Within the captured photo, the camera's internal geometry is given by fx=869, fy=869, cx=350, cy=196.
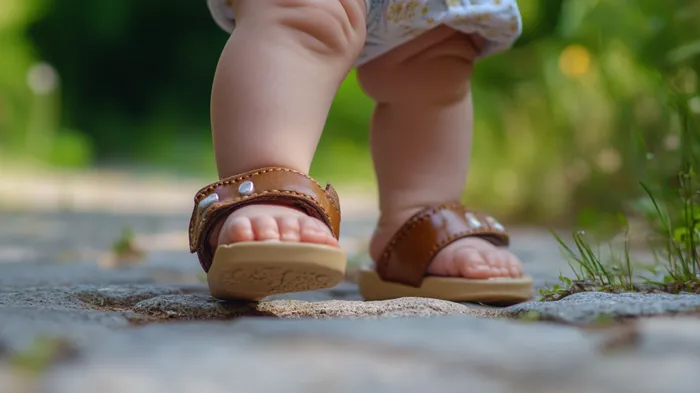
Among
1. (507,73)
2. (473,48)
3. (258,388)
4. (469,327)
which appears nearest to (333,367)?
(258,388)

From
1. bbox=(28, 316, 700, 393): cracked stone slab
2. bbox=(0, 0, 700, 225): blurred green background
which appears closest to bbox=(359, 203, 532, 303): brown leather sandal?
bbox=(0, 0, 700, 225): blurred green background

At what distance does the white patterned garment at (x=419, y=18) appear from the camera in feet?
4.43

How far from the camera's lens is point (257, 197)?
3.47 feet

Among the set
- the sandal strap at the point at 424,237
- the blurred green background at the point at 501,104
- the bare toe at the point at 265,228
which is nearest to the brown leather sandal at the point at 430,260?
the sandal strap at the point at 424,237

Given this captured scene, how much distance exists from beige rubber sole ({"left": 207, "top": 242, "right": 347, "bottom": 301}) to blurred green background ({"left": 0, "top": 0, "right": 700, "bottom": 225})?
1.91 feet

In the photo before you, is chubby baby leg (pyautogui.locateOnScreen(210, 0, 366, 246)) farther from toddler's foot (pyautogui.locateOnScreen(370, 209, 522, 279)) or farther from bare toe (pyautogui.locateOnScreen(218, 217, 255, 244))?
toddler's foot (pyautogui.locateOnScreen(370, 209, 522, 279))

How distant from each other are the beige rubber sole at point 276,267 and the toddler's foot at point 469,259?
40 cm

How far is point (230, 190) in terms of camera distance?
108cm

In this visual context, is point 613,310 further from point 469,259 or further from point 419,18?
point 419,18

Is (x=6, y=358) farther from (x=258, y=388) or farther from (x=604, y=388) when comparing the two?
(x=604, y=388)

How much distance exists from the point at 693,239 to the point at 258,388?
90 cm

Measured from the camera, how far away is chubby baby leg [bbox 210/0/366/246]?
111 centimetres

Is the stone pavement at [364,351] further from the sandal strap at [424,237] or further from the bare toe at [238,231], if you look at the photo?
the sandal strap at [424,237]

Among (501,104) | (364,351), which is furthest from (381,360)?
(501,104)
